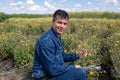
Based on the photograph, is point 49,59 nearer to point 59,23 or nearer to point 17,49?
point 59,23

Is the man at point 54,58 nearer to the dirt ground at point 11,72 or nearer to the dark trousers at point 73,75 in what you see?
the dark trousers at point 73,75

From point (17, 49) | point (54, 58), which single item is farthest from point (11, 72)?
point (54, 58)

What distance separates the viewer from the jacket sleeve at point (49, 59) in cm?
361

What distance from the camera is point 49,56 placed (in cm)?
361

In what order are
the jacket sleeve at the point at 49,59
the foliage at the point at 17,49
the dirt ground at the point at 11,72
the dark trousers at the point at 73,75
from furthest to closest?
1. the foliage at the point at 17,49
2. the dirt ground at the point at 11,72
3. the dark trousers at the point at 73,75
4. the jacket sleeve at the point at 49,59

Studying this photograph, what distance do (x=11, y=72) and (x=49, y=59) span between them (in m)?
3.43

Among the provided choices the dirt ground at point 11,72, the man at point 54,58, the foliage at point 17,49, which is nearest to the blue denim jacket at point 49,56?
the man at point 54,58

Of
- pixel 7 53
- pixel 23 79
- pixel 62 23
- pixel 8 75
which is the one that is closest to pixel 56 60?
pixel 62 23

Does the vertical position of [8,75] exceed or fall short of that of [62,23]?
it falls short

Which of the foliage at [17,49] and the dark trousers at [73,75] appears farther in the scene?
the foliage at [17,49]

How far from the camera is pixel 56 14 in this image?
12.3ft

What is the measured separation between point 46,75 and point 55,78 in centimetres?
14

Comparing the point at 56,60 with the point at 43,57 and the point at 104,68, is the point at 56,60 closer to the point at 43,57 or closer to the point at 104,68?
the point at 43,57

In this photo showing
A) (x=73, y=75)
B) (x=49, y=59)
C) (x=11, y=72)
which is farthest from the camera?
(x=11, y=72)
